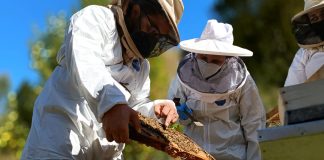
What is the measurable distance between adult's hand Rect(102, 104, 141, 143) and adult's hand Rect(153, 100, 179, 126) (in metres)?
0.62

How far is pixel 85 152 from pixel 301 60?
5.65 feet

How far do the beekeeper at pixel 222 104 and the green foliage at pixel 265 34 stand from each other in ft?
40.7

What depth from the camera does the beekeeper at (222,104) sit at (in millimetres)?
3525

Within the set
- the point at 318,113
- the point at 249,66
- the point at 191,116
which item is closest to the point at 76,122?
the point at 318,113

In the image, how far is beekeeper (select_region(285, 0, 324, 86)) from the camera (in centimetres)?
299

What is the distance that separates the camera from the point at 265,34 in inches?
703

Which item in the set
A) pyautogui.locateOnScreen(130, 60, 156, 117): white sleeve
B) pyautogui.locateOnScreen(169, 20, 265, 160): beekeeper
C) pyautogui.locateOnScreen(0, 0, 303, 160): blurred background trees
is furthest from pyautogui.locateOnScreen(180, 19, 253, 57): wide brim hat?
pyautogui.locateOnScreen(0, 0, 303, 160): blurred background trees

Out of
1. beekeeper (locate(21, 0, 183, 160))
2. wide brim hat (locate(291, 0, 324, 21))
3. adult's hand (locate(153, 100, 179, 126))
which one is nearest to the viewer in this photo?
beekeeper (locate(21, 0, 183, 160))

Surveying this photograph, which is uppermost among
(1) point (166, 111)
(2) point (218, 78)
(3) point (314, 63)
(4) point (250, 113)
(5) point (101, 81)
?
(5) point (101, 81)

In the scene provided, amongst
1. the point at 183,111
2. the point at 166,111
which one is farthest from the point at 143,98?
the point at 183,111

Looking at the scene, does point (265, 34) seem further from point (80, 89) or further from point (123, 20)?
point (80, 89)

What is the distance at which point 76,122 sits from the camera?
2217 mm

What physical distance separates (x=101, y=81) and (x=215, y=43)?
A: 1746 millimetres

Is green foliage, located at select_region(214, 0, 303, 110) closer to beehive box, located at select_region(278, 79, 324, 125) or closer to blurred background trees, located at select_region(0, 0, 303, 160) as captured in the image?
blurred background trees, located at select_region(0, 0, 303, 160)
